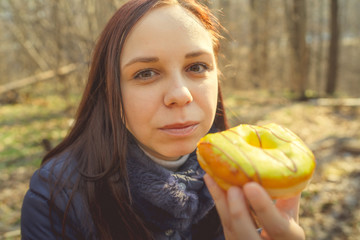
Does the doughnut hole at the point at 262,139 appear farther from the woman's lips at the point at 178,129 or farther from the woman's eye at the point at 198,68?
the woman's eye at the point at 198,68

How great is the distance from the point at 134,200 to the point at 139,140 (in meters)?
0.35

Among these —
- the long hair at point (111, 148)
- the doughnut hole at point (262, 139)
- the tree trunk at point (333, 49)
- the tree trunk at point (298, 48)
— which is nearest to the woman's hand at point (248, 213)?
the doughnut hole at point (262, 139)

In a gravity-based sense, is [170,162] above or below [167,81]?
below

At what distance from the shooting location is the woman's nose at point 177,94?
1265mm

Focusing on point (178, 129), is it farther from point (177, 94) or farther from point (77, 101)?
point (77, 101)

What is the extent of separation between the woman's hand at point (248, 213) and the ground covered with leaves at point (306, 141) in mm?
1093

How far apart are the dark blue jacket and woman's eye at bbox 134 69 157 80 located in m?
0.43

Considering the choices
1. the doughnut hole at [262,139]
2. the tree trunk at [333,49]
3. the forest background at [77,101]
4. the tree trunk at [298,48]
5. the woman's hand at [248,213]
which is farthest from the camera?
the tree trunk at [333,49]

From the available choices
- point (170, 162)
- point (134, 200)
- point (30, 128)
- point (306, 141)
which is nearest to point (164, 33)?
point (170, 162)

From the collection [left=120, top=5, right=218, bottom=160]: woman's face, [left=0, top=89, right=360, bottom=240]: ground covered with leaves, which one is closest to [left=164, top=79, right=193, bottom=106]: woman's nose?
[left=120, top=5, right=218, bottom=160]: woman's face

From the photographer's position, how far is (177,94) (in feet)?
4.15

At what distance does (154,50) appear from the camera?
4.24 feet

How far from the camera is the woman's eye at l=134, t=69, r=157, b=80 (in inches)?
54.0

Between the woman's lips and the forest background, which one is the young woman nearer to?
the woman's lips
